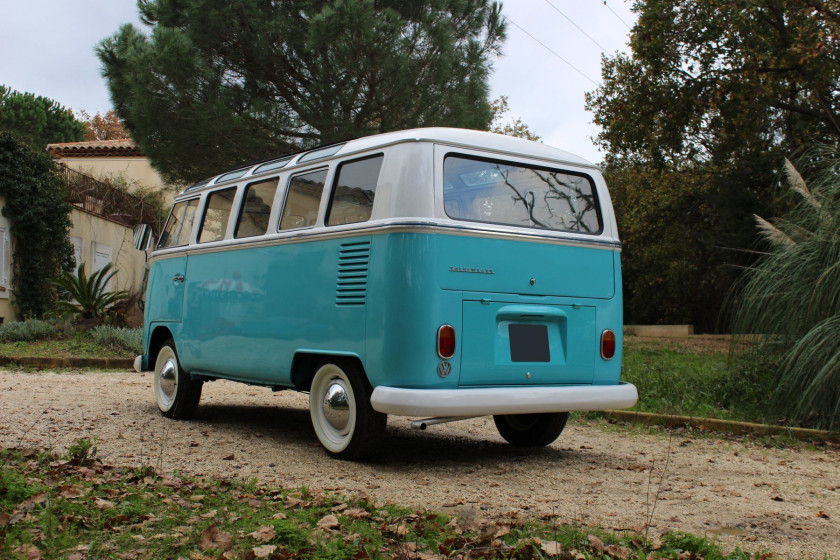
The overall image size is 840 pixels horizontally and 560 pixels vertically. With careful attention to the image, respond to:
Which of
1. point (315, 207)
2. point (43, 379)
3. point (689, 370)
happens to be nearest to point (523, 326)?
point (315, 207)

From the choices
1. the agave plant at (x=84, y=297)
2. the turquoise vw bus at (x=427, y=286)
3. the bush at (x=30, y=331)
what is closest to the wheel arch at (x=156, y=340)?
the turquoise vw bus at (x=427, y=286)

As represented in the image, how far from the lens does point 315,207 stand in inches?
265

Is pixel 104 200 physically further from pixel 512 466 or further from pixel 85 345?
pixel 512 466

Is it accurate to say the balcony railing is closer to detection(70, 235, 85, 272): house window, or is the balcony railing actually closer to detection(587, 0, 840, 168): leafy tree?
detection(70, 235, 85, 272): house window

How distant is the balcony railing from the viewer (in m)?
23.2

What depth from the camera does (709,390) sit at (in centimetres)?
1017

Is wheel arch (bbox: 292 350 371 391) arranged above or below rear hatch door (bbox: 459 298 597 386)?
below

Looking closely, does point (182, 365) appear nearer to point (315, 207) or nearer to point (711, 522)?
point (315, 207)

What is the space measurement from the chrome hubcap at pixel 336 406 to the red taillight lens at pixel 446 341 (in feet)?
3.07

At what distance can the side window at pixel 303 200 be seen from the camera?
265 inches

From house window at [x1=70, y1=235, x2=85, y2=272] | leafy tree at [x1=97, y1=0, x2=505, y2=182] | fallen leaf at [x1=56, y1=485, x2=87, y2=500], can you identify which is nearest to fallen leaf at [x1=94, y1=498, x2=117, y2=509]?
fallen leaf at [x1=56, y1=485, x2=87, y2=500]

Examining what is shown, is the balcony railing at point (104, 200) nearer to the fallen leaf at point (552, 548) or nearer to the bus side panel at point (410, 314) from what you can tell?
the bus side panel at point (410, 314)

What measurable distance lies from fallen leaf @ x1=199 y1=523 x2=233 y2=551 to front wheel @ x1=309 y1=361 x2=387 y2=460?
226 centimetres

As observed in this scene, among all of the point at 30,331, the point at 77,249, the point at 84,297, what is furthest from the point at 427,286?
the point at 77,249
